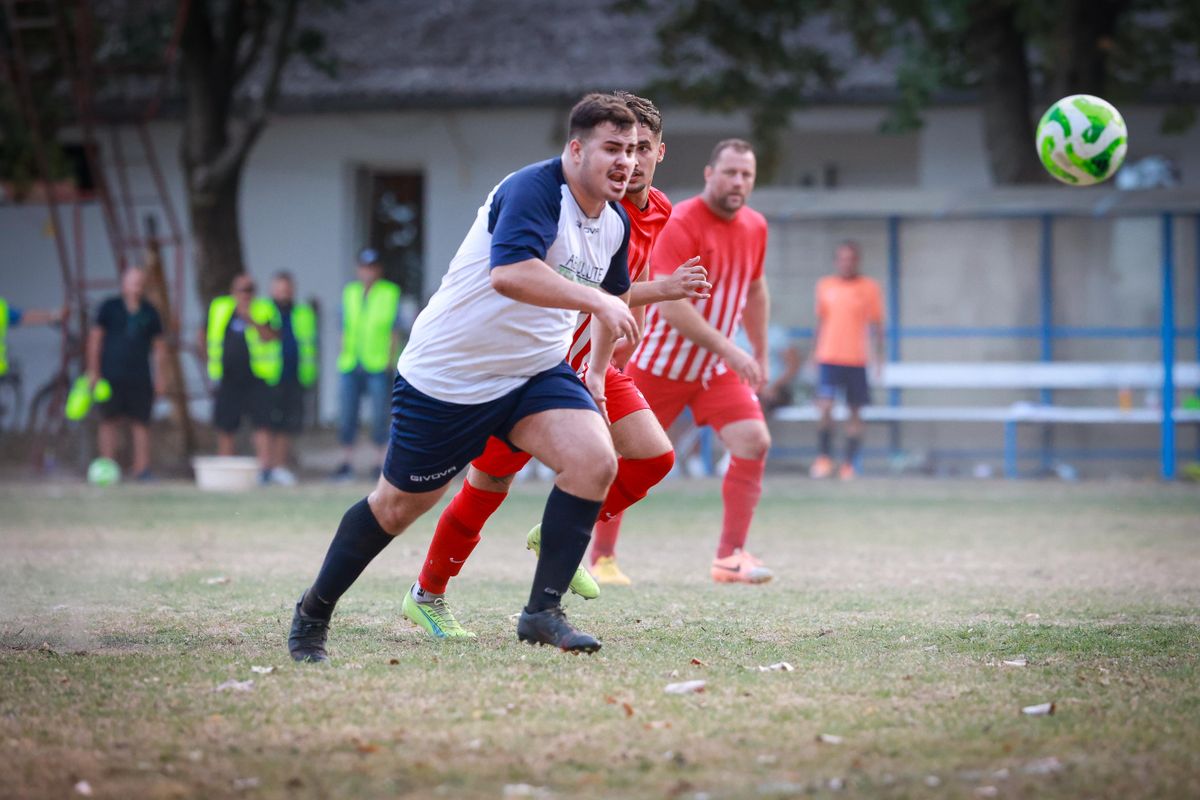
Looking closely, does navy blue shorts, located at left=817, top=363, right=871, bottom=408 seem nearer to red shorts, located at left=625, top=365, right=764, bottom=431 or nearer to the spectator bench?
the spectator bench

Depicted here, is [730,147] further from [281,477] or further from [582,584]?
[281,477]

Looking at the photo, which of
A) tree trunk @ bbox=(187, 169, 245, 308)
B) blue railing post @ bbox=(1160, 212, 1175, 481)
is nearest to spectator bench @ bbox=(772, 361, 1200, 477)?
blue railing post @ bbox=(1160, 212, 1175, 481)

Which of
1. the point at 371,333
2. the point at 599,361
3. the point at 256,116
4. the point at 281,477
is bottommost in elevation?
the point at 281,477

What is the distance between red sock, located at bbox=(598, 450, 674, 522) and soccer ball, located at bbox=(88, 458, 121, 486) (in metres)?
9.91

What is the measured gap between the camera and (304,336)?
1719cm

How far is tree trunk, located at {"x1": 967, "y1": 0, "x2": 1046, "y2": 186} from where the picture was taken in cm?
1728

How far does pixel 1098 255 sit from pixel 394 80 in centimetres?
946

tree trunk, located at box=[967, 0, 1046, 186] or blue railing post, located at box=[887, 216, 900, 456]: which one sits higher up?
tree trunk, located at box=[967, 0, 1046, 186]

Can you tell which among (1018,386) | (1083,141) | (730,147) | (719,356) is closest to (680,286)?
(719,356)

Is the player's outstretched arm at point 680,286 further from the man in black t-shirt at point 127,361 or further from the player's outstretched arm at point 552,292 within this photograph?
the man in black t-shirt at point 127,361

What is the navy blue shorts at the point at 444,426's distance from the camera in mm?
5281

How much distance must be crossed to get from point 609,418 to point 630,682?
1692 mm

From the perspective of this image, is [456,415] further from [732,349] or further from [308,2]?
[308,2]

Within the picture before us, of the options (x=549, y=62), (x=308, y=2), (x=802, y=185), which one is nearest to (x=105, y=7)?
(x=308, y=2)
